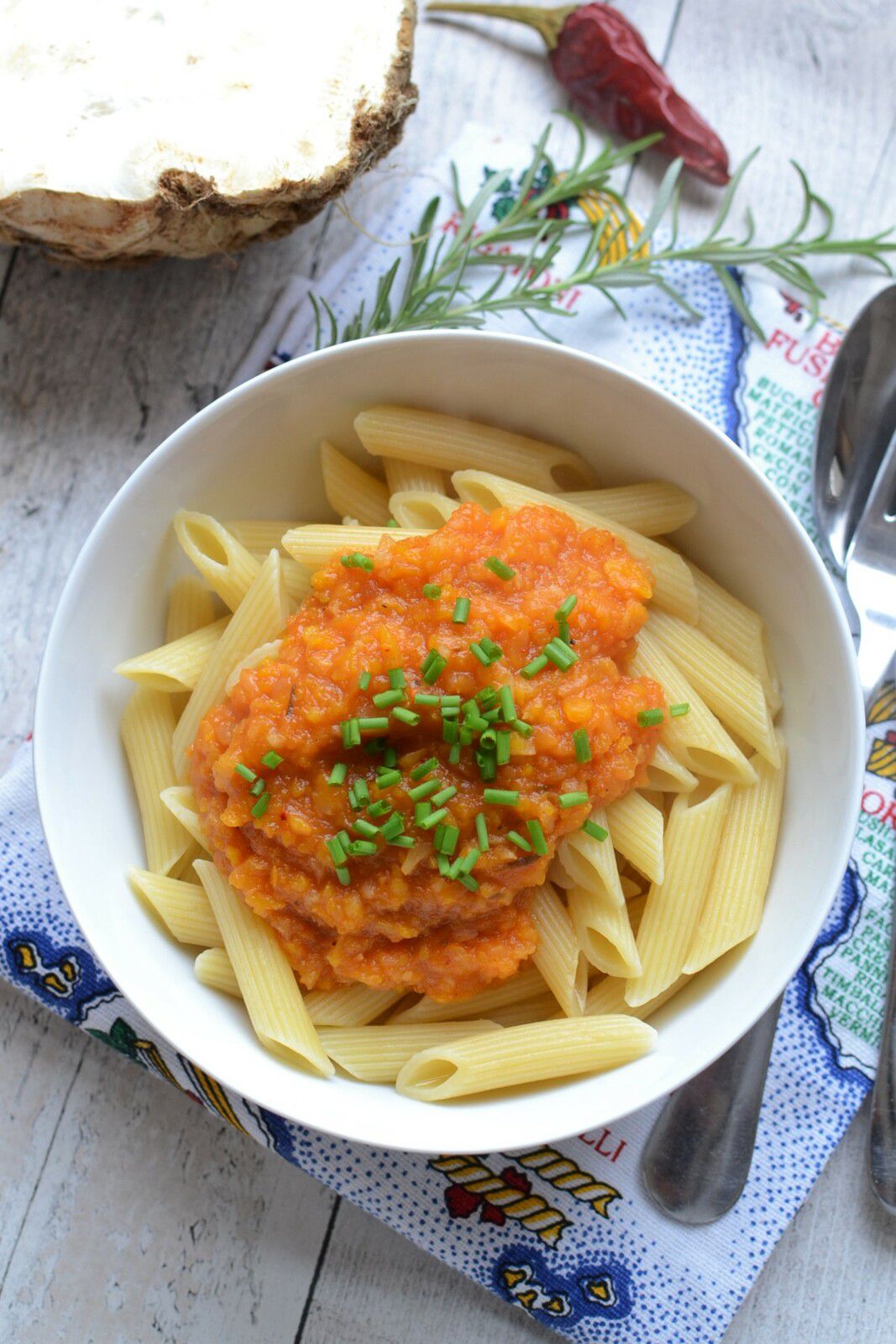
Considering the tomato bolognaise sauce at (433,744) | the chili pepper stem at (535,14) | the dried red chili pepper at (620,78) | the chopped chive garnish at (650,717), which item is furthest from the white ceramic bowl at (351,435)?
the chili pepper stem at (535,14)

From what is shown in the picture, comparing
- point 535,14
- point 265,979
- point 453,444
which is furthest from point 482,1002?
point 535,14

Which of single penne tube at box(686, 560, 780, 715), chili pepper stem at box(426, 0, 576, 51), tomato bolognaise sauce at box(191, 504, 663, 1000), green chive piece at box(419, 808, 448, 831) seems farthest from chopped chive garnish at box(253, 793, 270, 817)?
chili pepper stem at box(426, 0, 576, 51)

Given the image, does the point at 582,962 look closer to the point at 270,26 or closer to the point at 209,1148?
the point at 209,1148

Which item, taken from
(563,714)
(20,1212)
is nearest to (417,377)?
(563,714)

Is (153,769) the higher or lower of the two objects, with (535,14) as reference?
lower

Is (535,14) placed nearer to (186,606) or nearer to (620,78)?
(620,78)

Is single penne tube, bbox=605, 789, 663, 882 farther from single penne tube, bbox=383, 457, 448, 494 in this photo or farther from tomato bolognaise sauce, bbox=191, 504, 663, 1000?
single penne tube, bbox=383, 457, 448, 494
